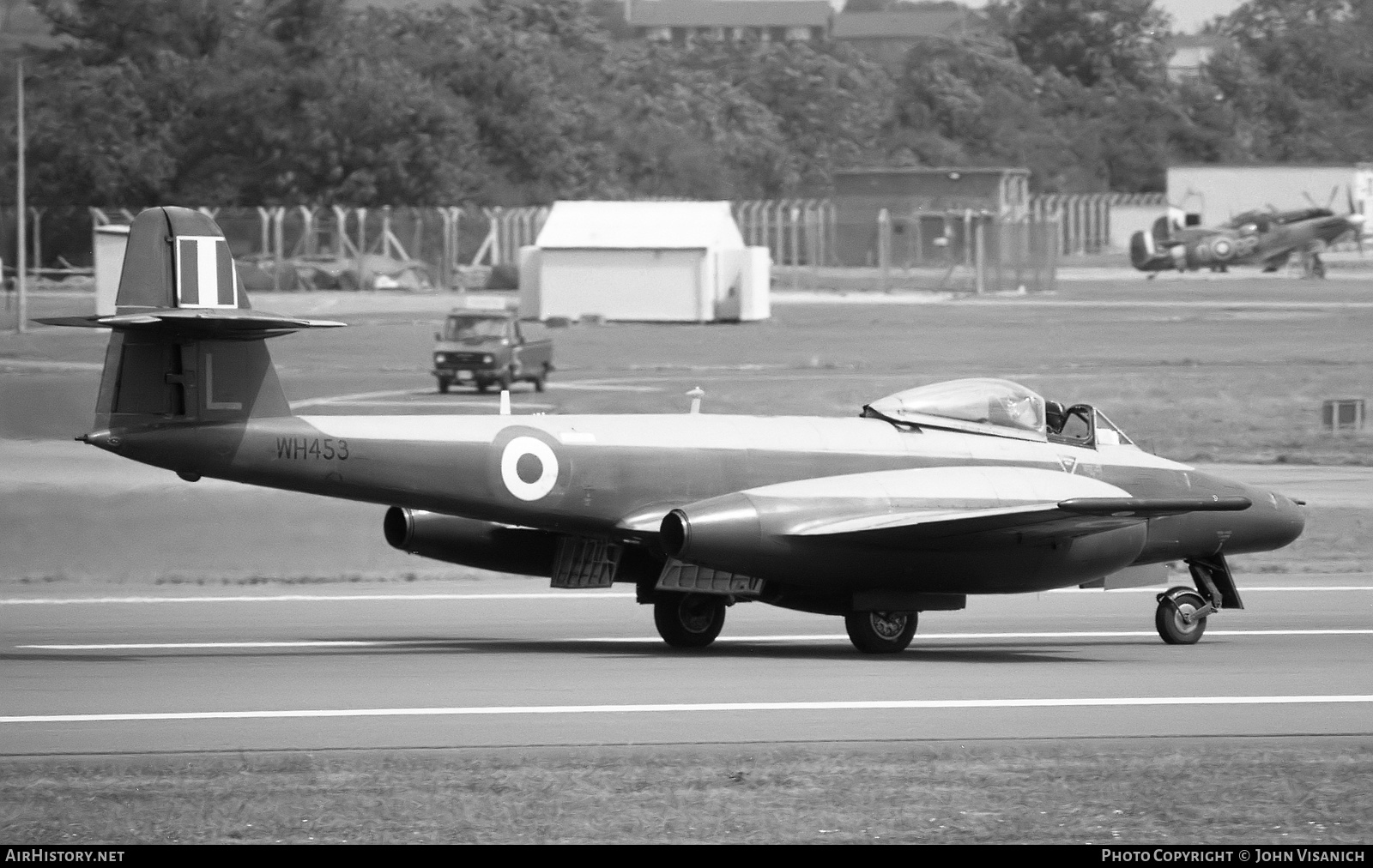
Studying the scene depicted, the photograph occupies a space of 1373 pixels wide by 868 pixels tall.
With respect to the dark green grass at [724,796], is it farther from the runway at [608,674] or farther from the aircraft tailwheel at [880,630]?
the aircraft tailwheel at [880,630]

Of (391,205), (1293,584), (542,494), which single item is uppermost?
(391,205)

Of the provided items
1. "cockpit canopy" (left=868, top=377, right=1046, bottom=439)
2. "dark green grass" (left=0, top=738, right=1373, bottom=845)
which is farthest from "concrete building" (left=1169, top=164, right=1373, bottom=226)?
"dark green grass" (left=0, top=738, right=1373, bottom=845)

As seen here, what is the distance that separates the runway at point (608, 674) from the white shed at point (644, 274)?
45.1 m

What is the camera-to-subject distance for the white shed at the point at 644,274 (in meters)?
66.0

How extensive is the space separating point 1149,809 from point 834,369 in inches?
1556

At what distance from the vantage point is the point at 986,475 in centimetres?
1672

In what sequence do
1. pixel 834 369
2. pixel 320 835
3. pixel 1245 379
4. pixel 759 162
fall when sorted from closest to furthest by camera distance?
pixel 320 835, pixel 1245 379, pixel 834 369, pixel 759 162

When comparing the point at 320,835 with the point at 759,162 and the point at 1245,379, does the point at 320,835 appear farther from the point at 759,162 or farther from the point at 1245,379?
the point at 759,162

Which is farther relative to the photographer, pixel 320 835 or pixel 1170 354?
pixel 1170 354

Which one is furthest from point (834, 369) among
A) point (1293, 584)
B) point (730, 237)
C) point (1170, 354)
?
point (1293, 584)

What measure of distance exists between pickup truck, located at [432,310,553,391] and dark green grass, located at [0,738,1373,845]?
3359 centimetres

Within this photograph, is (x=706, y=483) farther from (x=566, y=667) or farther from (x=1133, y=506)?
(x=1133, y=506)

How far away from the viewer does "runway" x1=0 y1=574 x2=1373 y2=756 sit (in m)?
12.8

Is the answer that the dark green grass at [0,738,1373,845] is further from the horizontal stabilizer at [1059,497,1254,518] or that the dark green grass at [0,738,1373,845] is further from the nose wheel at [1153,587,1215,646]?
the nose wheel at [1153,587,1215,646]
